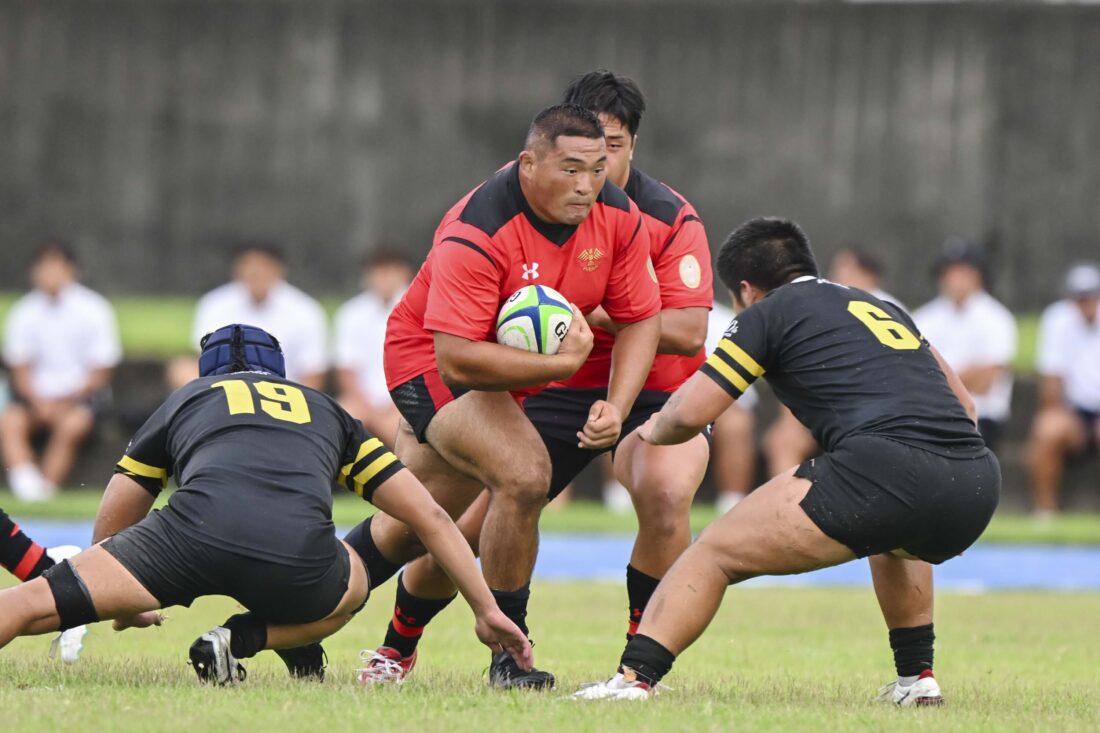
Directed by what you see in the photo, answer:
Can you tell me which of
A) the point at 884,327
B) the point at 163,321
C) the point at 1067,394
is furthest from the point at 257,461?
the point at 163,321

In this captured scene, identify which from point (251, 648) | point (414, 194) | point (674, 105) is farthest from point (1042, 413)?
point (251, 648)

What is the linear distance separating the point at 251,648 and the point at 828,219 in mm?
15847

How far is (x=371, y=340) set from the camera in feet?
53.1

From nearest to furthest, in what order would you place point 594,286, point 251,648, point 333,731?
point 333,731 < point 251,648 < point 594,286

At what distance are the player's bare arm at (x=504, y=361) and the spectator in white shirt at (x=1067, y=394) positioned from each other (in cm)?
1037

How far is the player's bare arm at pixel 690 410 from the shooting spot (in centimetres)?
619

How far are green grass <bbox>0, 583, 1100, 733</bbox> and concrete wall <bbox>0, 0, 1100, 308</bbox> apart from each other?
1040cm

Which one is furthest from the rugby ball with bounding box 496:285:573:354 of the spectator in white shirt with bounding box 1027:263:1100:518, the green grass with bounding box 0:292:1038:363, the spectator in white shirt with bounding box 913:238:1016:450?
the green grass with bounding box 0:292:1038:363

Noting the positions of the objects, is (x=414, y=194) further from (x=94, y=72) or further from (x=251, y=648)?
(x=251, y=648)

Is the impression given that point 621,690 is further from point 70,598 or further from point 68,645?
point 68,645

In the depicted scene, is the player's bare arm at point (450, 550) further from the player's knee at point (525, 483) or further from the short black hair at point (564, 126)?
the short black hair at point (564, 126)

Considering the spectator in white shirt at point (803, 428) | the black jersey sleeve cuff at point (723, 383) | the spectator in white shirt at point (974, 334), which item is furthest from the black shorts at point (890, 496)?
the spectator in white shirt at point (974, 334)

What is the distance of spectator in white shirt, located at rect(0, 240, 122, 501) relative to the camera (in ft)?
52.7

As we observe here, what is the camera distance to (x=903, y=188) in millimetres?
21188
